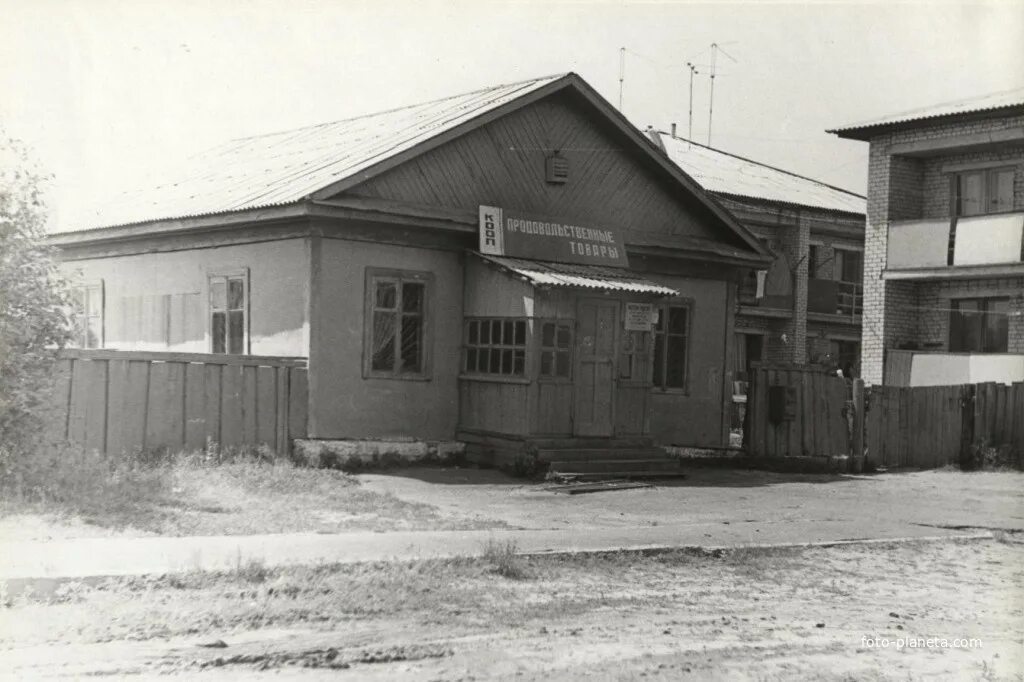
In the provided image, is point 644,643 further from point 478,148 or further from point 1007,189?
point 1007,189

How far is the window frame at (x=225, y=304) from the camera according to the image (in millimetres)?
18531

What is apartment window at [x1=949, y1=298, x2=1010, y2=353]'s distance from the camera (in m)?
28.2

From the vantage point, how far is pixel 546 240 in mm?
19625

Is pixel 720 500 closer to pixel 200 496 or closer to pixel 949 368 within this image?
pixel 200 496

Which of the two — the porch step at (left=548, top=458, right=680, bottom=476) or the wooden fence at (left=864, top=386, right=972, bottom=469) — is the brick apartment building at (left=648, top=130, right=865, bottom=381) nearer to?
the wooden fence at (left=864, top=386, right=972, bottom=469)

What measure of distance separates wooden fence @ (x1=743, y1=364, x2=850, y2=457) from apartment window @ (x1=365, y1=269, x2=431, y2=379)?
21.4 ft

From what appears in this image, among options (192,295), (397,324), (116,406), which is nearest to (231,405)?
(116,406)

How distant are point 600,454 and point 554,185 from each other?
15.5 feet

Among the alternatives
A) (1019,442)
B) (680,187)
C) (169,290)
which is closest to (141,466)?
(169,290)

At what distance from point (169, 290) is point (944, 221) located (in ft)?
57.8

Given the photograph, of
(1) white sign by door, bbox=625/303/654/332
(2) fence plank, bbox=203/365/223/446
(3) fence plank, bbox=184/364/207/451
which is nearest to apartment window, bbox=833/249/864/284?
(1) white sign by door, bbox=625/303/654/332

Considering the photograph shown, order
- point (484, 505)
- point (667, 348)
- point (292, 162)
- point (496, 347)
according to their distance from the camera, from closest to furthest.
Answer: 1. point (484, 505)
2. point (496, 347)
3. point (292, 162)
4. point (667, 348)

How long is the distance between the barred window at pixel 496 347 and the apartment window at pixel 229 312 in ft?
11.1

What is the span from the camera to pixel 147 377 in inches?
617
